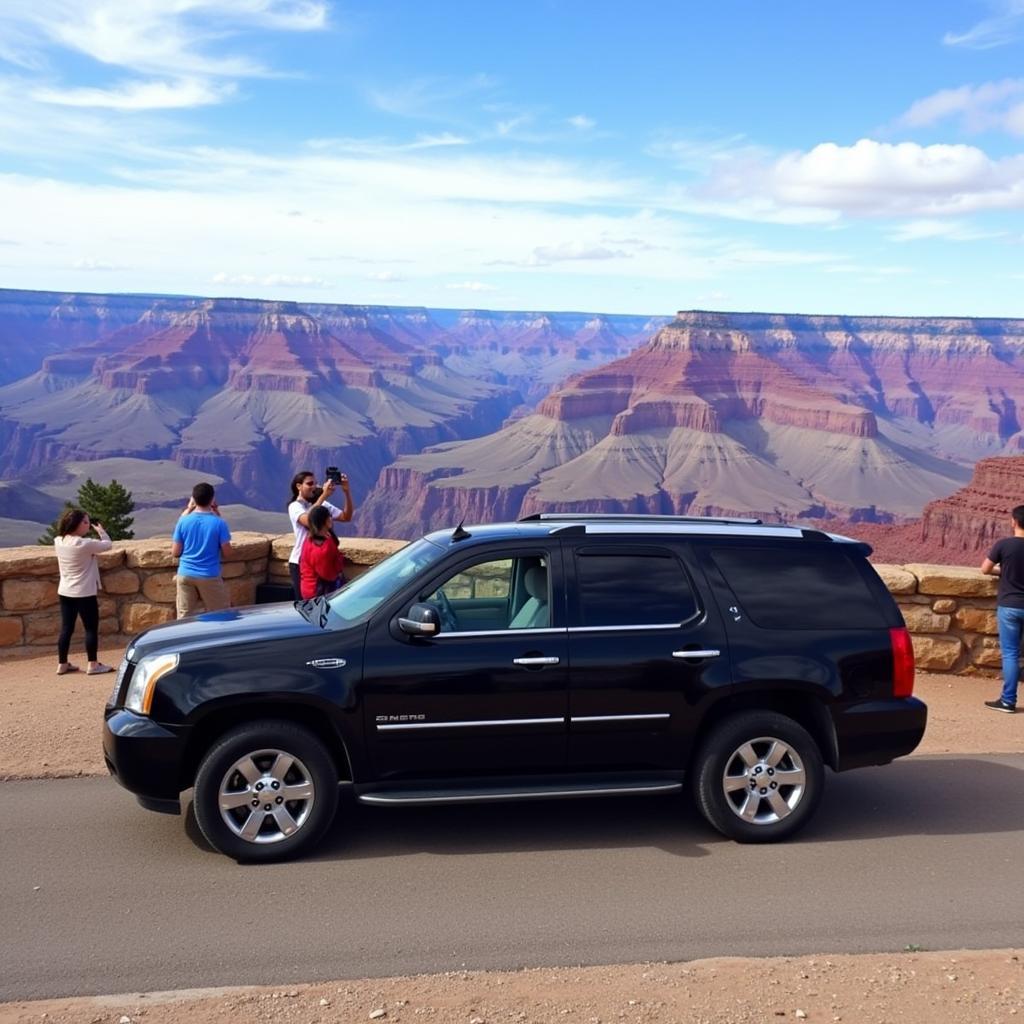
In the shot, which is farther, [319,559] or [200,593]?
[200,593]

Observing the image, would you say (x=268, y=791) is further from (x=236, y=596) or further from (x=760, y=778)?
(x=236, y=596)

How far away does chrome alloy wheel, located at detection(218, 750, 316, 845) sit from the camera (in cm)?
516

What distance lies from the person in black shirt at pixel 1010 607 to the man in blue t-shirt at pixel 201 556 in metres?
6.22

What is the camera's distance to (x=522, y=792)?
532cm

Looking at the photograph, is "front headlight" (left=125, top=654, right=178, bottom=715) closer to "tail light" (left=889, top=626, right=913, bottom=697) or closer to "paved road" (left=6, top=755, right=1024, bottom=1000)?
"paved road" (left=6, top=755, right=1024, bottom=1000)

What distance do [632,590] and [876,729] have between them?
4.99 feet

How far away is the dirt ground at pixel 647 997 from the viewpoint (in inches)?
147

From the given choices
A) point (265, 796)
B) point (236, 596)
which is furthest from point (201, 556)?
point (265, 796)

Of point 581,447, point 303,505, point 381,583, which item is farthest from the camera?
point 581,447

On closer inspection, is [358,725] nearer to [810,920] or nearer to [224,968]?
[224,968]

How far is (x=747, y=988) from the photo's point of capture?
3943 mm

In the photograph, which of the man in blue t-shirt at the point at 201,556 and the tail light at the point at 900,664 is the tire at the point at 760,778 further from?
the man in blue t-shirt at the point at 201,556

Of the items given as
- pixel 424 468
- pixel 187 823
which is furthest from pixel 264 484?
pixel 187 823

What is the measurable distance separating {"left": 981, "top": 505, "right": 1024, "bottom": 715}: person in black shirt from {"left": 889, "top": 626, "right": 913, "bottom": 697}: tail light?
9.96 ft
